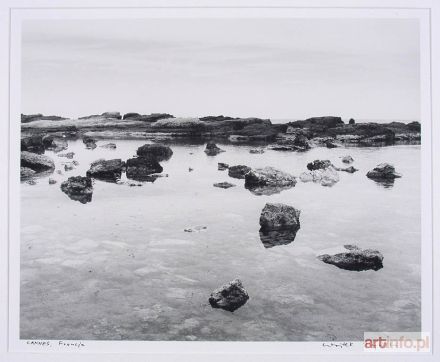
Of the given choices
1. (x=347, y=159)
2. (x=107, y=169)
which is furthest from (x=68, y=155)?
(x=347, y=159)

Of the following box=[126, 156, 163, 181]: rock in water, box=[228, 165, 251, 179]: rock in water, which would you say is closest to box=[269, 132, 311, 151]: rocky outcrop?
box=[228, 165, 251, 179]: rock in water

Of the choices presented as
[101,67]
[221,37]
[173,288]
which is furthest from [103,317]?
[221,37]

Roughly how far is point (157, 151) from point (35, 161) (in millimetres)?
956

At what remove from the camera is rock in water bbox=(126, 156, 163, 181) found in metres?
3.56

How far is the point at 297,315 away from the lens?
3025 mm

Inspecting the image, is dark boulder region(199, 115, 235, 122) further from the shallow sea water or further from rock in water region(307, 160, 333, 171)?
rock in water region(307, 160, 333, 171)

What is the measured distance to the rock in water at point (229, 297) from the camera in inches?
118

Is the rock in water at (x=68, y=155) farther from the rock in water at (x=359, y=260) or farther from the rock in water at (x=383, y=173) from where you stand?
the rock in water at (x=383, y=173)

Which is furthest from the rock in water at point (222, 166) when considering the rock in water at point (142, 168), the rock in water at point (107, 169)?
the rock in water at point (107, 169)

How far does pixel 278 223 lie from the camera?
3416mm

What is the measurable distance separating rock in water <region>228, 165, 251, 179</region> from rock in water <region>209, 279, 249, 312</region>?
3.18ft

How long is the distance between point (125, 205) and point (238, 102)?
4.02ft

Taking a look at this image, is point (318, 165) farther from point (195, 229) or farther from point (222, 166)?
point (195, 229)
